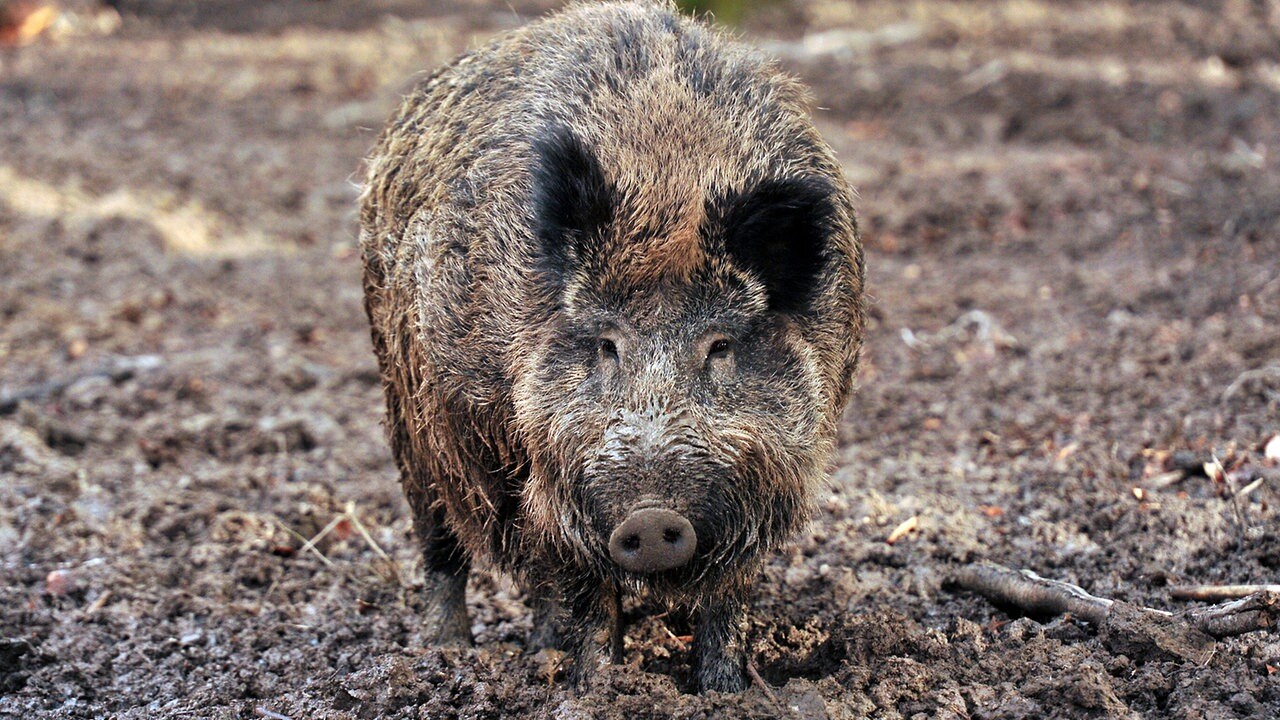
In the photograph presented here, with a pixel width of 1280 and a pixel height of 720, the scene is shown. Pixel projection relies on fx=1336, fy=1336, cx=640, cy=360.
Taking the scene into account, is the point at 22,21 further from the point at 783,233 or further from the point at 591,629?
the point at 783,233

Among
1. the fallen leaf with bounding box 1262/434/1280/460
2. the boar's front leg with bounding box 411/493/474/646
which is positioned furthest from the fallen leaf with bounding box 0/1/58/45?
the fallen leaf with bounding box 1262/434/1280/460

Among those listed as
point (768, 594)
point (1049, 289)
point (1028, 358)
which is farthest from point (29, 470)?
point (1049, 289)

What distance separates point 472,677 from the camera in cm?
382

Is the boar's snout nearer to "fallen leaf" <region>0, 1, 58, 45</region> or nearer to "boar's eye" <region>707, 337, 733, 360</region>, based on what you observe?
"boar's eye" <region>707, 337, 733, 360</region>

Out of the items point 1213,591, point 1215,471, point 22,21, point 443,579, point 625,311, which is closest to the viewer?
point 625,311

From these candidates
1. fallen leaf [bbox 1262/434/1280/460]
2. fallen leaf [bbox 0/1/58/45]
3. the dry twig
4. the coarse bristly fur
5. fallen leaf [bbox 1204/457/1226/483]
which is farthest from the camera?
fallen leaf [bbox 0/1/58/45]

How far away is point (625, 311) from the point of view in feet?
11.7

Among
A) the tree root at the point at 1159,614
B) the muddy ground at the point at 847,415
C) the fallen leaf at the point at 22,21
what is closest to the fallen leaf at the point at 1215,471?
the muddy ground at the point at 847,415

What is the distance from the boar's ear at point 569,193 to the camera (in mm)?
3582

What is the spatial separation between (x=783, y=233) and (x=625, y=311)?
0.49 metres

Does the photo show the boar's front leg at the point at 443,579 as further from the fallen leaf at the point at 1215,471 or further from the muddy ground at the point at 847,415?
the fallen leaf at the point at 1215,471

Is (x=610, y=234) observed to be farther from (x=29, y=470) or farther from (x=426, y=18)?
(x=426, y=18)


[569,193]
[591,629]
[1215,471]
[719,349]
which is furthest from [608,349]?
[1215,471]

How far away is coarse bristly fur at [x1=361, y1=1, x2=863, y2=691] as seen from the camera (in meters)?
3.50
